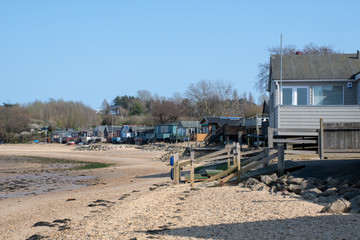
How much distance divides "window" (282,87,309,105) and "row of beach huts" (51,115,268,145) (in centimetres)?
1053

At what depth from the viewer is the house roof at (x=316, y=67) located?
71.8ft

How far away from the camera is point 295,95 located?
71.9 feet

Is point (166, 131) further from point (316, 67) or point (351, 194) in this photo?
point (351, 194)

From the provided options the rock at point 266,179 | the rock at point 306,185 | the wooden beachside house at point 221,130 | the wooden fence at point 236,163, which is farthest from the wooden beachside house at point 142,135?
the rock at point 306,185

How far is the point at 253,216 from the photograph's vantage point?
33.6 ft

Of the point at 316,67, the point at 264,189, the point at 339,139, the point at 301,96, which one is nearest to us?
the point at 264,189

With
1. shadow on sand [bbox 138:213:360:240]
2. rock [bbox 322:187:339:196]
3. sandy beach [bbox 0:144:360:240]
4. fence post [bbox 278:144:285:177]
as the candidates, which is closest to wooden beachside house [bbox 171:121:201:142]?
fence post [bbox 278:144:285:177]

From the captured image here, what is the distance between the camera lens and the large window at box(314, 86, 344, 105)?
2181 centimetres

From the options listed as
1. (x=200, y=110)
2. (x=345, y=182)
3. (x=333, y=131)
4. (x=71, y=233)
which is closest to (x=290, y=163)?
(x=333, y=131)

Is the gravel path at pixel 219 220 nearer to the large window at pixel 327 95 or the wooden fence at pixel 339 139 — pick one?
the wooden fence at pixel 339 139

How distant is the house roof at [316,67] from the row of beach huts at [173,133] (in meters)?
9.85

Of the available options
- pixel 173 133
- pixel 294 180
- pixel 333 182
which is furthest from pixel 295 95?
pixel 173 133

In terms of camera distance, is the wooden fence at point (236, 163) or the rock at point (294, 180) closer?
the rock at point (294, 180)

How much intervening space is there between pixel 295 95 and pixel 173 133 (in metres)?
59.7
